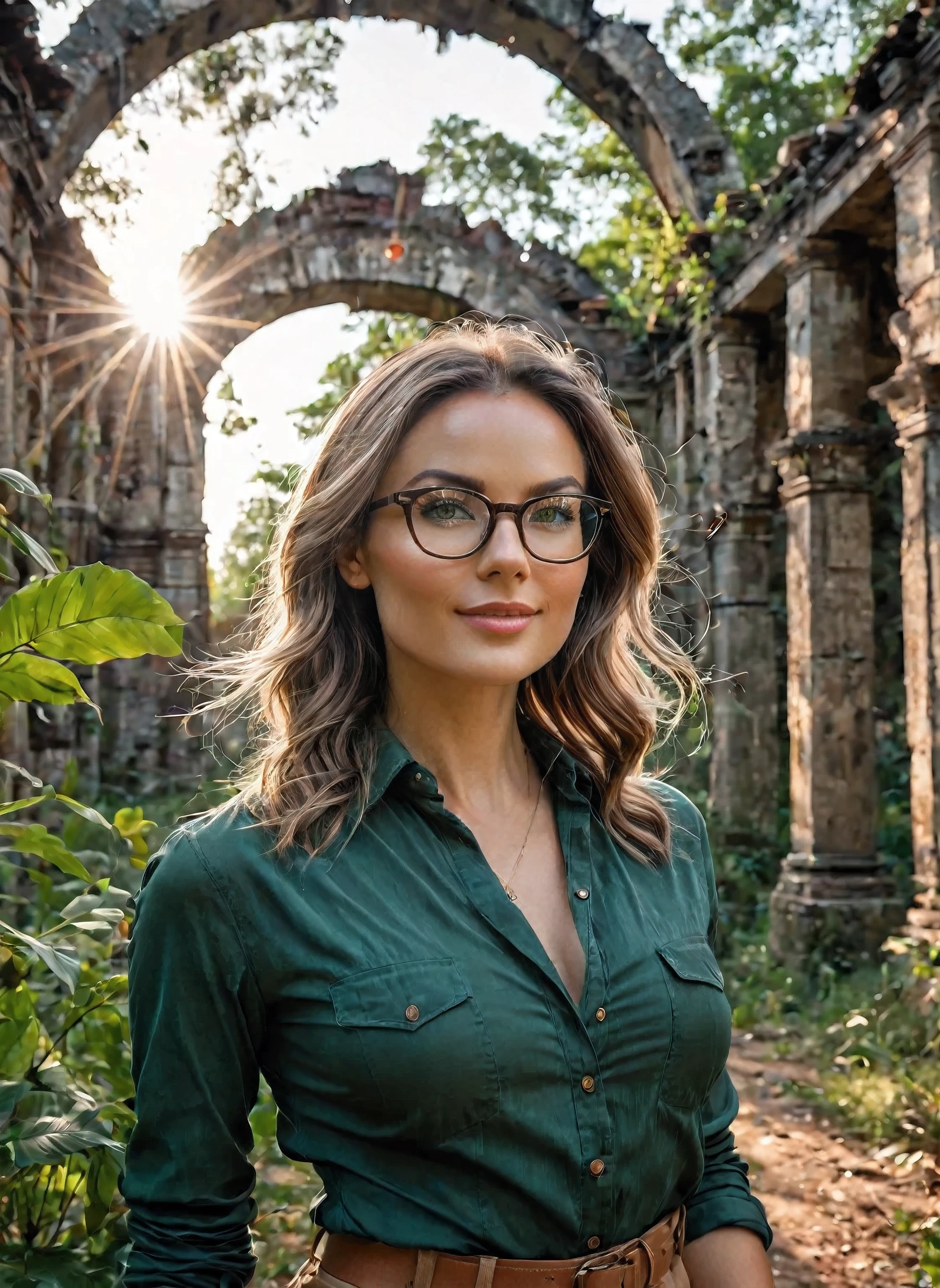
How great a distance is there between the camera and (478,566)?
63.9 inches

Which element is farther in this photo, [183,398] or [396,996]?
[183,398]

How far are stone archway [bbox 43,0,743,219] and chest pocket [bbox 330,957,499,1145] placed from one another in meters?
9.63

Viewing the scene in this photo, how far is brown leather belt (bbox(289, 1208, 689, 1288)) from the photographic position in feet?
4.51

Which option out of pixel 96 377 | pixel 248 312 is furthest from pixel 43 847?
pixel 248 312

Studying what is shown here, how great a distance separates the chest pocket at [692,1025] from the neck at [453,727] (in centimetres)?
36

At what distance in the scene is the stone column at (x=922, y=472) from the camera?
596cm

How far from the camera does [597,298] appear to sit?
12234mm

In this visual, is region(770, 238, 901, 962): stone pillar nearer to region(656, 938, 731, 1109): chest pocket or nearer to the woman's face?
region(656, 938, 731, 1109): chest pocket

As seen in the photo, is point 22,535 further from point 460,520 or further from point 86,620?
point 460,520

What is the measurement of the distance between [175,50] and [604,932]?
35.3 feet

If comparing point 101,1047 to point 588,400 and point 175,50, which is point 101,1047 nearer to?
point 588,400

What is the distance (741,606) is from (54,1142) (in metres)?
8.20

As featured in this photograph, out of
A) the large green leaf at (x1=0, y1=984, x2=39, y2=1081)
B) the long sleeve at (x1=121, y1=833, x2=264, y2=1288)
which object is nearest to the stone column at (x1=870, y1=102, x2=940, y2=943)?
the large green leaf at (x1=0, y1=984, x2=39, y2=1081)

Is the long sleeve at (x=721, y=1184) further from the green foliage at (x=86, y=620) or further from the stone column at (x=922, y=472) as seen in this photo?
the stone column at (x=922, y=472)
